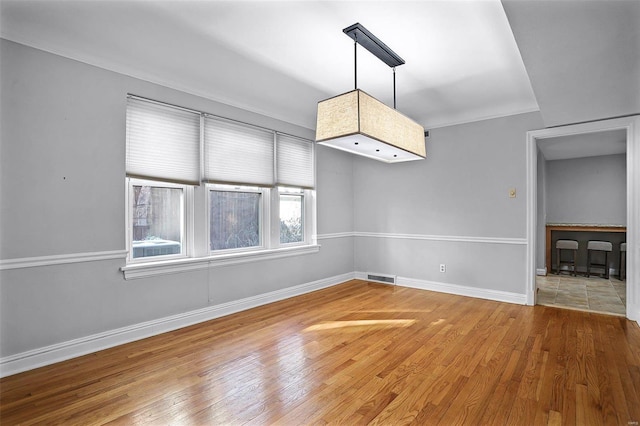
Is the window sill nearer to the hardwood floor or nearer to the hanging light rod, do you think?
the hardwood floor

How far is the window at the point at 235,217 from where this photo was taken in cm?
409

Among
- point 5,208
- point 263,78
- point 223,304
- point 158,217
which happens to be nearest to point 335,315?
point 223,304

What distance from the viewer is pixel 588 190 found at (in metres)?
6.85

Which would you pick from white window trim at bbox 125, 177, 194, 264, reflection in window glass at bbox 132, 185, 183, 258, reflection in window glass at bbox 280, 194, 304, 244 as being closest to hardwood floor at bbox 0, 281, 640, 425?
white window trim at bbox 125, 177, 194, 264

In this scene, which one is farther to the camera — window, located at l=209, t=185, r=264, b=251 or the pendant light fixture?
window, located at l=209, t=185, r=264, b=251

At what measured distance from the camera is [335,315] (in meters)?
4.02

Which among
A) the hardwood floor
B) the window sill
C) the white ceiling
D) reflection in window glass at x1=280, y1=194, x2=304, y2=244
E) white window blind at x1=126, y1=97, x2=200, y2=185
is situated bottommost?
the hardwood floor

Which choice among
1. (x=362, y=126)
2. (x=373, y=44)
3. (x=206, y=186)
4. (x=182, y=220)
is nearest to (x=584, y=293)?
(x=362, y=126)

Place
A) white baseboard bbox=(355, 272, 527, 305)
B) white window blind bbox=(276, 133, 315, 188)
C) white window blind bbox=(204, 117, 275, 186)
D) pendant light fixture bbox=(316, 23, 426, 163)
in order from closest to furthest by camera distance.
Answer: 1. pendant light fixture bbox=(316, 23, 426, 163)
2. white window blind bbox=(204, 117, 275, 186)
3. white baseboard bbox=(355, 272, 527, 305)
4. white window blind bbox=(276, 133, 315, 188)

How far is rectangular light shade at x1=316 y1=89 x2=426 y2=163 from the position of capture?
2.76 m

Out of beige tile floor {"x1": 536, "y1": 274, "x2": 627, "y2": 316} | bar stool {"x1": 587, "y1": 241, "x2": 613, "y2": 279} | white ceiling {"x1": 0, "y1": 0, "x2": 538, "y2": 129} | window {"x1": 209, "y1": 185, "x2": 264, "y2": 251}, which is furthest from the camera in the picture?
bar stool {"x1": 587, "y1": 241, "x2": 613, "y2": 279}

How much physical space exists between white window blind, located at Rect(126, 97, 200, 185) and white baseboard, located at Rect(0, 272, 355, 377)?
59.1 inches

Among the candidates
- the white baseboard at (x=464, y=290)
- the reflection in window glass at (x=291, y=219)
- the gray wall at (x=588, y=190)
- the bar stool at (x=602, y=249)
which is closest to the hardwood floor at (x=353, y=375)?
the white baseboard at (x=464, y=290)

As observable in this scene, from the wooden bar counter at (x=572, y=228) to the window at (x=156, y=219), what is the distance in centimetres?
704
